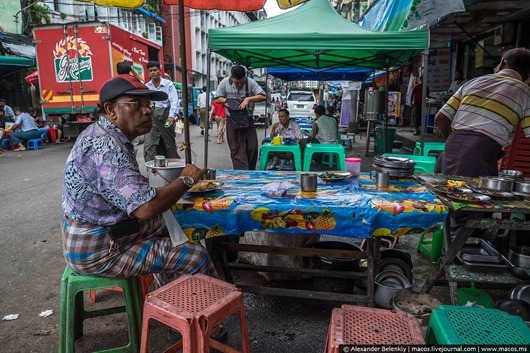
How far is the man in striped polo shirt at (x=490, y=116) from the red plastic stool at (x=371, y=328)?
6.99 feet

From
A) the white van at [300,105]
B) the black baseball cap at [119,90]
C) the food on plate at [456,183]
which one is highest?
the white van at [300,105]

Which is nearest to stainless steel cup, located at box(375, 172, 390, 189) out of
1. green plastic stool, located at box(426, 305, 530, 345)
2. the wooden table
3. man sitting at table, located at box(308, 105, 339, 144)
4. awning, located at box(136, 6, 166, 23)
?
the wooden table

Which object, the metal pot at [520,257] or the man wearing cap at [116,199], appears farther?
the metal pot at [520,257]

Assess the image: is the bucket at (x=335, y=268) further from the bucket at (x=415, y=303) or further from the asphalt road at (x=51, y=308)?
the bucket at (x=415, y=303)

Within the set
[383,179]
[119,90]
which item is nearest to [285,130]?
[383,179]

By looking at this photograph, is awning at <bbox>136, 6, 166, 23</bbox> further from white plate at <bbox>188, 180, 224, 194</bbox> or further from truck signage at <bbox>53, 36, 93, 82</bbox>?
white plate at <bbox>188, 180, 224, 194</bbox>

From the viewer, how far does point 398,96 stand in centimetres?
1243

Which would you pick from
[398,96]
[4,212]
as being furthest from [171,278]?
[398,96]

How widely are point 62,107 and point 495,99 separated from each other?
37.8 ft

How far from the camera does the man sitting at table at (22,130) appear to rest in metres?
11.3

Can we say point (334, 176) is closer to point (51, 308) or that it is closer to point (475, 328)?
point (475, 328)

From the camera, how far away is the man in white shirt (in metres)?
5.73

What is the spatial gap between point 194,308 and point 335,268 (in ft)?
5.41

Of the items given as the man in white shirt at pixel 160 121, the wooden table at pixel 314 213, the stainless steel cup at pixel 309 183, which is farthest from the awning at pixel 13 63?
the stainless steel cup at pixel 309 183
